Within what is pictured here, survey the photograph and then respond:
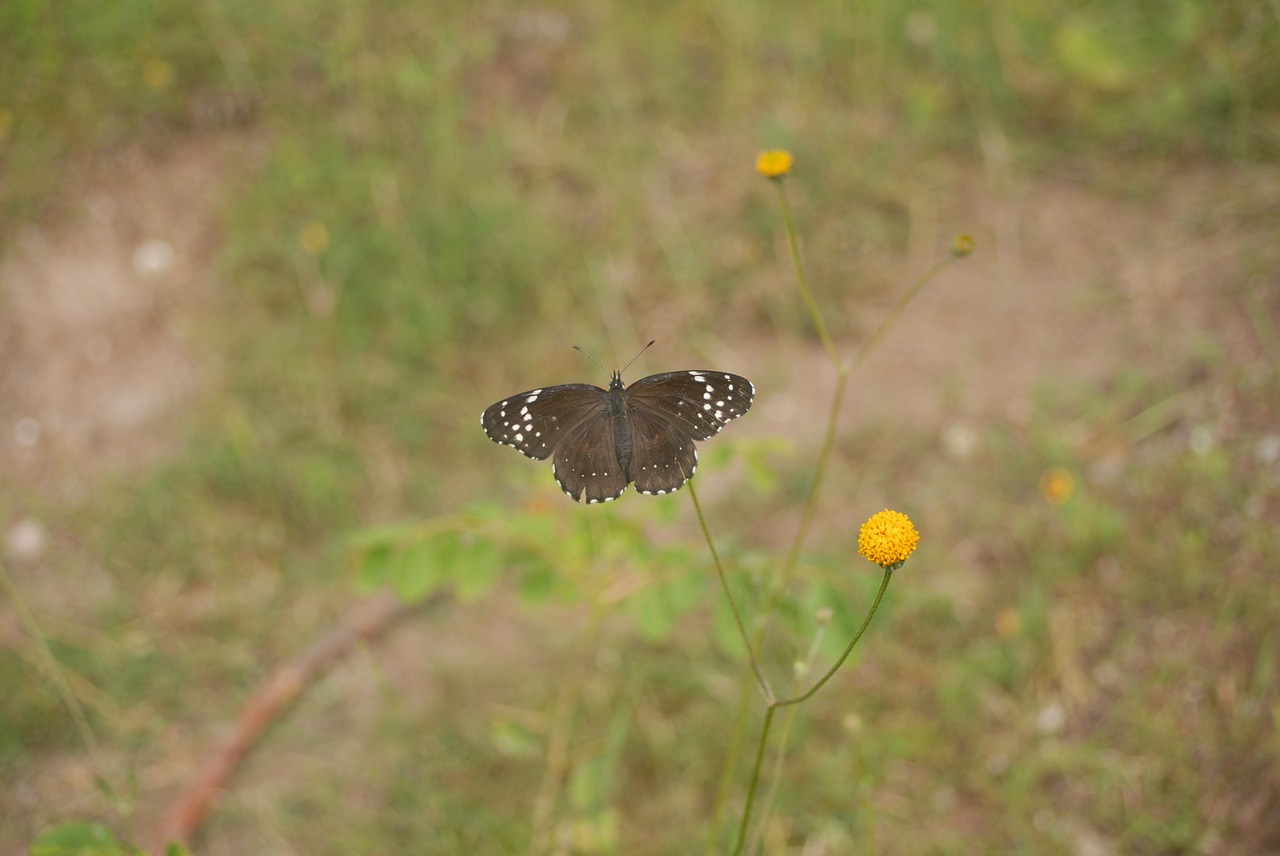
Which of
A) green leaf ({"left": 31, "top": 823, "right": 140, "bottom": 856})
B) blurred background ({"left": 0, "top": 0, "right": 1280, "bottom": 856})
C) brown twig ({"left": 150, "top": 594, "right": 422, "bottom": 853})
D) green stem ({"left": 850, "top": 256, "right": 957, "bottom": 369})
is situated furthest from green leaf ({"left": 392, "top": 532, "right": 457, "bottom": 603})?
brown twig ({"left": 150, "top": 594, "right": 422, "bottom": 853})

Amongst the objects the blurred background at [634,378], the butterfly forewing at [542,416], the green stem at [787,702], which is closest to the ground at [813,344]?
the blurred background at [634,378]

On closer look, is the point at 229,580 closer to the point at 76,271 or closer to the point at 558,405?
the point at 76,271

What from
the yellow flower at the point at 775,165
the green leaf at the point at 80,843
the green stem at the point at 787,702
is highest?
the yellow flower at the point at 775,165

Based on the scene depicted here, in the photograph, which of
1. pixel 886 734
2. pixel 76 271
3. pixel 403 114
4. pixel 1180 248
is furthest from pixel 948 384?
pixel 76 271

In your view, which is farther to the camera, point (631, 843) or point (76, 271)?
point (76, 271)

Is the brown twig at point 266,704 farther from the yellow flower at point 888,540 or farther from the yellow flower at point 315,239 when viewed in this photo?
the yellow flower at point 888,540

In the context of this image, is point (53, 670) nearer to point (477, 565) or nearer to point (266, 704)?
point (477, 565)
